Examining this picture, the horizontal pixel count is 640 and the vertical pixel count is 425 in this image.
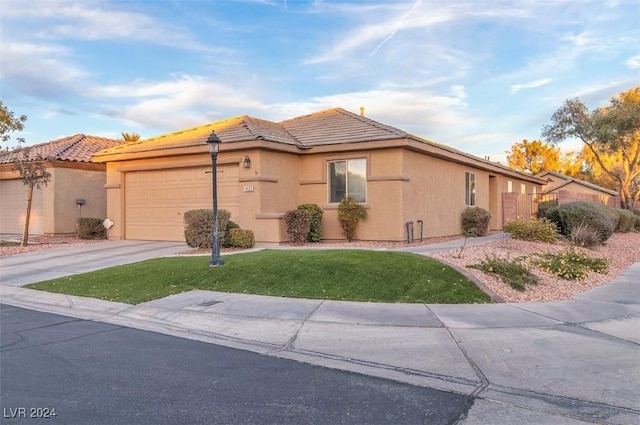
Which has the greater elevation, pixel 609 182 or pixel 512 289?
pixel 609 182

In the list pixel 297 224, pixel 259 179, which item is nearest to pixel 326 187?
pixel 297 224

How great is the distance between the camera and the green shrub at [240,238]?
14672 mm

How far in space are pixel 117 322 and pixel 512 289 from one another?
6.90 m

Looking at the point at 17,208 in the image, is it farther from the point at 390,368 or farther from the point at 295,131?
the point at 390,368

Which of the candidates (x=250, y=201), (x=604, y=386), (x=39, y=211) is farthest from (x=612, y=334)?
(x=39, y=211)

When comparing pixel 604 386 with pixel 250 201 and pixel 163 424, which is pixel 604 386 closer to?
pixel 163 424

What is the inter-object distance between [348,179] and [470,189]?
7.46 meters

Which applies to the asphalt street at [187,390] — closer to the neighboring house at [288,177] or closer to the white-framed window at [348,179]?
the neighboring house at [288,177]

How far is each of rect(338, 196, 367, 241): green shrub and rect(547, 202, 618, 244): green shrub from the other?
6838 mm

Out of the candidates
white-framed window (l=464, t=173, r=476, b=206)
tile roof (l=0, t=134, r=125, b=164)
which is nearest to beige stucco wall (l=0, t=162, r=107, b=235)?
tile roof (l=0, t=134, r=125, b=164)

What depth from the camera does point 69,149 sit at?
22.7 m

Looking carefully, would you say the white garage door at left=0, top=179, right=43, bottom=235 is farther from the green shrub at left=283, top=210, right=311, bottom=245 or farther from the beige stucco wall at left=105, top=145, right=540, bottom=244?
the green shrub at left=283, top=210, right=311, bottom=245

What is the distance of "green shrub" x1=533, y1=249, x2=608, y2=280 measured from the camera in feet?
35.0

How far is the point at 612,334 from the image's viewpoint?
673 centimetres
